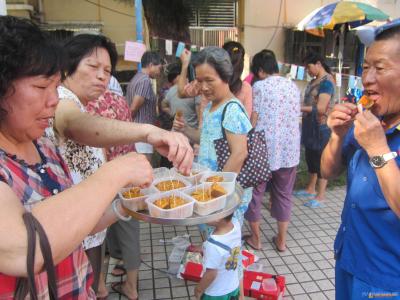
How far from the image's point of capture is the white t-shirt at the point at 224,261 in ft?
7.06

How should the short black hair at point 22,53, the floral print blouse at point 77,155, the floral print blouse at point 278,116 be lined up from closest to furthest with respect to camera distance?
the short black hair at point 22,53
the floral print blouse at point 77,155
the floral print blouse at point 278,116

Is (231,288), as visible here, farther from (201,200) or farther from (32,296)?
(32,296)

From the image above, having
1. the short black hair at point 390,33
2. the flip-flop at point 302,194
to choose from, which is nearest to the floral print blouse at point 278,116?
the flip-flop at point 302,194

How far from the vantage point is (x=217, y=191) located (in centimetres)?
154

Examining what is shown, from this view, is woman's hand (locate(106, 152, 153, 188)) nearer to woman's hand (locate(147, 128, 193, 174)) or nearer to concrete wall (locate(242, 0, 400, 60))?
woman's hand (locate(147, 128, 193, 174))

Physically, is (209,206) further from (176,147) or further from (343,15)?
(343,15)

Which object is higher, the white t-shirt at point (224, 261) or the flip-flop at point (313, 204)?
the white t-shirt at point (224, 261)

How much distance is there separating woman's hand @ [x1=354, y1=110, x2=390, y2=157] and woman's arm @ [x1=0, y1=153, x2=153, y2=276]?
1.06 metres

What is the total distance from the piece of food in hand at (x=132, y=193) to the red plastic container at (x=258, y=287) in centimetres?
176

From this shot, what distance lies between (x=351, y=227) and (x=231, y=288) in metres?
0.99

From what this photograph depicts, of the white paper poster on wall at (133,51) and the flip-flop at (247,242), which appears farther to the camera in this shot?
the white paper poster on wall at (133,51)

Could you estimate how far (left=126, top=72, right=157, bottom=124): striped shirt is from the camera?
4473mm

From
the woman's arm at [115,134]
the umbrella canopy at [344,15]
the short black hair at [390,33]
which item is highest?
the umbrella canopy at [344,15]

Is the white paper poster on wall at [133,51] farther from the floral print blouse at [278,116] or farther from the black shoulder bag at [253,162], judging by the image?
the black shoulder bag at [253,162]
